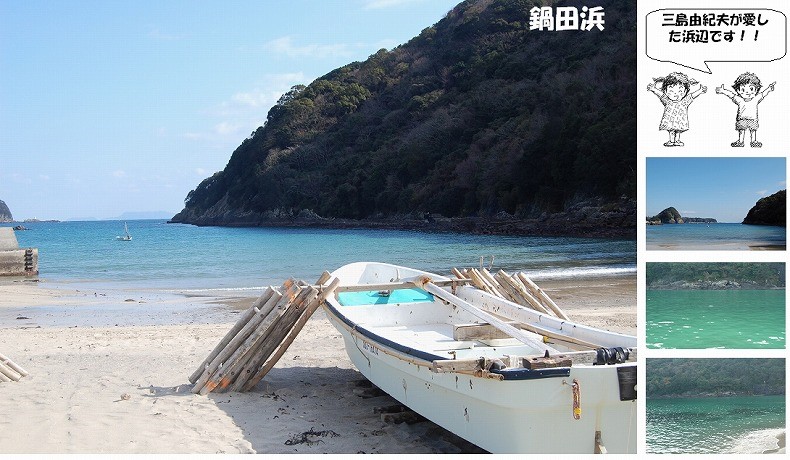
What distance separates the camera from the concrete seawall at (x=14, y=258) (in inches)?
798

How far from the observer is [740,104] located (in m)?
2.90

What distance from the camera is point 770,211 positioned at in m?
2.88

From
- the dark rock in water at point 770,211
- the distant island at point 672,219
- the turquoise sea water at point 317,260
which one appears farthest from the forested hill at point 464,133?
the distant island at point 672,219

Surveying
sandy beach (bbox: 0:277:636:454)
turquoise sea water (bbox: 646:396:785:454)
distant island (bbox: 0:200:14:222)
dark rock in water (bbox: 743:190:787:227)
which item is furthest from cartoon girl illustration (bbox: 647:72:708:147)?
distant island (bbox: 0:200:14:222)

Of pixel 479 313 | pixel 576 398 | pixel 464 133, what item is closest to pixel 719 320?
pixel 576 398

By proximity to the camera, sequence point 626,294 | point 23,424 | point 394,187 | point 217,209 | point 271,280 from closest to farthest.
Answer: point 23,424 → point 626,294 → point 271,280 → point 394,187 → point 217,209

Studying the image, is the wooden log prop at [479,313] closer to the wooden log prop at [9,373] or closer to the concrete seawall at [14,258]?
the wooden log prop at [9,373]

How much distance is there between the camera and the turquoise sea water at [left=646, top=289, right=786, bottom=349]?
2.81m

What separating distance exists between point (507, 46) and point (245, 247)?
26.0 meters

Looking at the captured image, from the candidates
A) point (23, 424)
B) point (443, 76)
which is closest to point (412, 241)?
point (443, 76)

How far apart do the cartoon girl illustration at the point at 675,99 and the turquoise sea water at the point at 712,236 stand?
0.34 metres

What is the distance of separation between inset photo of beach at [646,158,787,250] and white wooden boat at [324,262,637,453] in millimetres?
892

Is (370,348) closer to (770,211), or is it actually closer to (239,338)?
(239,338)

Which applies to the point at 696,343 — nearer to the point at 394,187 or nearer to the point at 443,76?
the point at 394,187
